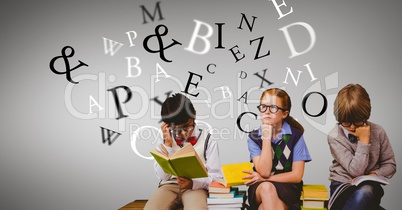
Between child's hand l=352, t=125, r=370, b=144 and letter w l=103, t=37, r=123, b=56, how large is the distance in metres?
2.42

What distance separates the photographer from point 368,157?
2975 millimetres

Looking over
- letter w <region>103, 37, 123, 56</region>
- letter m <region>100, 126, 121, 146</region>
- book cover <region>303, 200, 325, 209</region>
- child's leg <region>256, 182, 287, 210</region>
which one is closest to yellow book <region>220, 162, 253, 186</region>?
child's leg <region>256, 182, 287, 210</region>

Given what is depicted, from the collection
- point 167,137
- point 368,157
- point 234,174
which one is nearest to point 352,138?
point 368,157

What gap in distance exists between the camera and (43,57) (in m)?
4.41

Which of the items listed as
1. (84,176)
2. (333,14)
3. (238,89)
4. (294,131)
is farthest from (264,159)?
(84,176)

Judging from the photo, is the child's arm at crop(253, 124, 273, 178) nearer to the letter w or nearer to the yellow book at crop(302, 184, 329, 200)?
the yellow book at crop(302, 184, 329, 200)

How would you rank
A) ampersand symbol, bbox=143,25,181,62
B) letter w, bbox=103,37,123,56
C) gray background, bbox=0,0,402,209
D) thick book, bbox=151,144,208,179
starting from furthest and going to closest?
letter w, bbox=103,37,123,56
ampersand symbol, bbox=143,25,181,62
gray background, bbox=0,0,402,209
thick book, bbox=151,144,208,179

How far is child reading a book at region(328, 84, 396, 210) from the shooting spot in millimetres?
2953

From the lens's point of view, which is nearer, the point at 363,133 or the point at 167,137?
the point at 363,133

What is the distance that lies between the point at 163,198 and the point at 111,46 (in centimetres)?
184

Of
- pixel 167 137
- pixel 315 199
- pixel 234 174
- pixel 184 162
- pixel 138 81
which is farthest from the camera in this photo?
pixel 138 81

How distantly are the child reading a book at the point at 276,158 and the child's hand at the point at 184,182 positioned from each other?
43cm

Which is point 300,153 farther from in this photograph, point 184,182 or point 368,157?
point 184,182

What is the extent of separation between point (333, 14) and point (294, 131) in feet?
4.44
